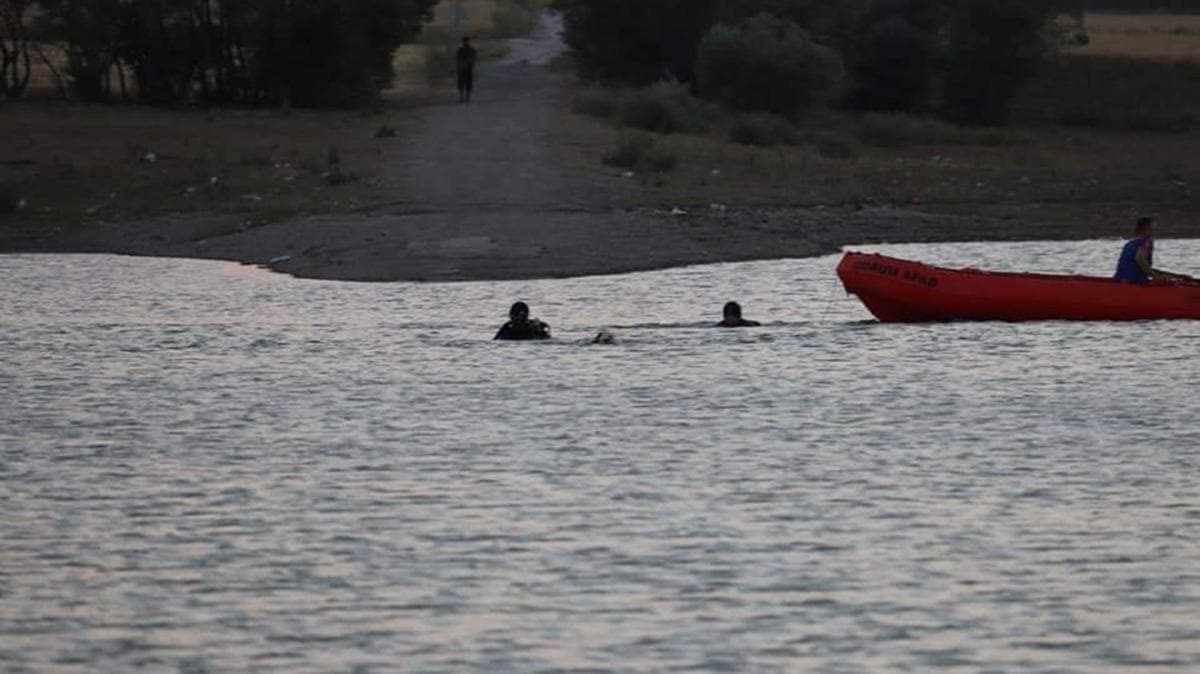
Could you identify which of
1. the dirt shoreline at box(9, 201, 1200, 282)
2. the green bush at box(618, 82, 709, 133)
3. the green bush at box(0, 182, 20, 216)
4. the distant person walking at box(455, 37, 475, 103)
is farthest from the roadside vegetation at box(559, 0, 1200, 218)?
the green bush at box(0, 182, 20, 216)

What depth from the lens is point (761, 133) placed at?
5388cm

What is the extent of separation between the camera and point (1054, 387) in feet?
75.9

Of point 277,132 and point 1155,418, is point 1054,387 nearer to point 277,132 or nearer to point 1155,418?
point 1155,418

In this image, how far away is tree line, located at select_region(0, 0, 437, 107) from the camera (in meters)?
59.0

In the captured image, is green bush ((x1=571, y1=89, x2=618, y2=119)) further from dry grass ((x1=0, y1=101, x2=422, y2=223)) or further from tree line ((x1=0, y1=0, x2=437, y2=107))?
tree line ((x1=0, y1=0, x2=437, y2=107))

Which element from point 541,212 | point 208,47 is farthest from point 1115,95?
point 541,212

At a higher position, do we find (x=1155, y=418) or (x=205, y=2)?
(x=205, y=2)

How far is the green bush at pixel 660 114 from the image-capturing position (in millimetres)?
53875

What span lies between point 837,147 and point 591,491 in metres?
37.1

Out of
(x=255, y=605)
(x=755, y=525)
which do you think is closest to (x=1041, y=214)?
(x=755, y=525)

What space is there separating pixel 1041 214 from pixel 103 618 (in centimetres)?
3145

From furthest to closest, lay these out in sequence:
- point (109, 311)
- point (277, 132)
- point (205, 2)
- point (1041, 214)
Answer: point (205, 2)
point (277, 132)
point (1041, 214)
point (109, 311)

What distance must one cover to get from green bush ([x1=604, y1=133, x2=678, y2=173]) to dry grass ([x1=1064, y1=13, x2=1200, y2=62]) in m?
38.1

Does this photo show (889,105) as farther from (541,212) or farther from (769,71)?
(541,212)
